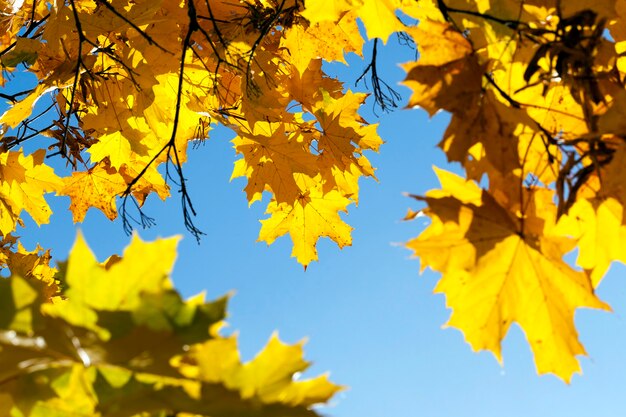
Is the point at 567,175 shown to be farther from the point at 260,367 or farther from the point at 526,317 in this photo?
the point at 260,367

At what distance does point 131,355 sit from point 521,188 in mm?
850

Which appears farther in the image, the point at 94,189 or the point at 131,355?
the point at 94,189

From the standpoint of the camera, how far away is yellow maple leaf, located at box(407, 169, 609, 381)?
1.25 metres

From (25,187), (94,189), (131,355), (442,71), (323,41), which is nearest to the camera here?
(131,355)

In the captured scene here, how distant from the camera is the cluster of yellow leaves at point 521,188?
122 cm

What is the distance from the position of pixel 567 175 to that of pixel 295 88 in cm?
163

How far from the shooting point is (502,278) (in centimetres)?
130

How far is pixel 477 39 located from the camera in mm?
1370

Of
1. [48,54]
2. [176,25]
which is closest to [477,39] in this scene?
[176,25]

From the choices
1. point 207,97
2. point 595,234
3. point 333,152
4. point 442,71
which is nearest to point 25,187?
point 207,97

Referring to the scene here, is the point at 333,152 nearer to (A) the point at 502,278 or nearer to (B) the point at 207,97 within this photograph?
(B) the point at 207,97

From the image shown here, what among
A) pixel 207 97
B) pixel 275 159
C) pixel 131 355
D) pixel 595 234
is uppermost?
pixel 207 97

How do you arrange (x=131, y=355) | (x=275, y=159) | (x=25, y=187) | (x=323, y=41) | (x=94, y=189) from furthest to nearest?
(x=94, y=189) → (x=25, y=187) → (x=323, y=41) → (x=275, y=159) → (x=131, y=355)

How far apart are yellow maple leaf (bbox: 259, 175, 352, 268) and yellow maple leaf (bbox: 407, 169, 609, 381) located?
159cm
